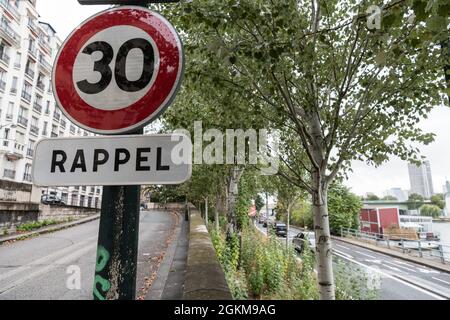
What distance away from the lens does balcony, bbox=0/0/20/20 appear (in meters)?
33.4

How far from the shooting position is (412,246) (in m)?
26.9

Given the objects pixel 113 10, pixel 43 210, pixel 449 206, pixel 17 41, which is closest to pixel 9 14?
pixel 17 41

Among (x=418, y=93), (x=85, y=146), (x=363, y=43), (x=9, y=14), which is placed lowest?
(x=85, y=146)

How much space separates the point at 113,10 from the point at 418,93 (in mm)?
4790

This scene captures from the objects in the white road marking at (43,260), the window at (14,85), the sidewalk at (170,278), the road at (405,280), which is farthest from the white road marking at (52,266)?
the window at (14,85)

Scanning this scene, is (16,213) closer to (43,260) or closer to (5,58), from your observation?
(43,260)

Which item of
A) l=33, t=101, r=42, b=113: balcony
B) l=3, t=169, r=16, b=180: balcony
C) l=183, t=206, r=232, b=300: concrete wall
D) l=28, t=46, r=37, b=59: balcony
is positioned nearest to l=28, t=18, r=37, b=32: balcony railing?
l=28, t=46, r=37, b=59: balcony

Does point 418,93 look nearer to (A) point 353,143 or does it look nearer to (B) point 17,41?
(A) point 353,143

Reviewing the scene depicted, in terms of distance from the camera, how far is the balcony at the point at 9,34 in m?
32.8

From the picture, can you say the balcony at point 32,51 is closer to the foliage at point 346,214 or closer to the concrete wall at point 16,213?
the concrete wall at point 16,213

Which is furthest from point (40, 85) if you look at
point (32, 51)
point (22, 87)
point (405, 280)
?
point (405, 280)

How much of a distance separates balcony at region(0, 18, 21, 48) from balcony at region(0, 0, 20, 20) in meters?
1.64

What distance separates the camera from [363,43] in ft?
13.9

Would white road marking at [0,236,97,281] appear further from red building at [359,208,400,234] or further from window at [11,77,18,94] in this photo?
red building at [359,208,400,234]
